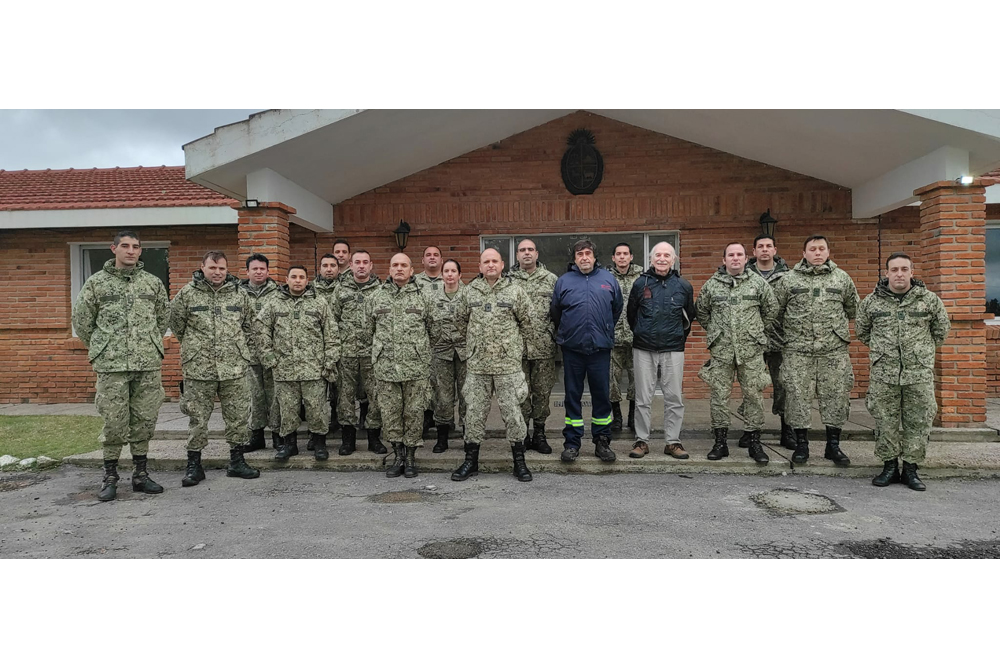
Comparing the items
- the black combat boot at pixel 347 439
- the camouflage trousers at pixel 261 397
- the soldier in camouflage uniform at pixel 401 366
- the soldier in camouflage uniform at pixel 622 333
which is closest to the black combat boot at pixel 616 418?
the soldier in camouflage uniform at pixel 622 333

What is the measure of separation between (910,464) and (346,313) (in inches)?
196

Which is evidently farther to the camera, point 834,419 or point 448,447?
point 448,447

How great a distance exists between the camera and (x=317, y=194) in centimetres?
804

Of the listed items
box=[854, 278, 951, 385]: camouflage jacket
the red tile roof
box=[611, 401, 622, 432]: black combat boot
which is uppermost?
the red tile roof

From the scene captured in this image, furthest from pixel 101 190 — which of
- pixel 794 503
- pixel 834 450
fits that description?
pixel 834 450

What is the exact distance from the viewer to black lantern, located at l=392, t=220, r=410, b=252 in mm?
8445

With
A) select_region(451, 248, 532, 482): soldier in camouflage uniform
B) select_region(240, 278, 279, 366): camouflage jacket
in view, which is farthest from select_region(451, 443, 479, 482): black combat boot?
select_region(240, 278, 279, 366): camouflage jacket

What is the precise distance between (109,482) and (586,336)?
3981mm

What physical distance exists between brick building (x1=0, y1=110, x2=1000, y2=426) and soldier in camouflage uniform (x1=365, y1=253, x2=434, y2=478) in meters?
2.15

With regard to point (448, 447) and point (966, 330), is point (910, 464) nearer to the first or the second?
point (966, 330)

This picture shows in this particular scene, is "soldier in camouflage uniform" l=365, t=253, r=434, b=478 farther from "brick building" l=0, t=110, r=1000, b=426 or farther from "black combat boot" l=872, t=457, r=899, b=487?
"black combat boot" l=872, t=457, r=899, b=487

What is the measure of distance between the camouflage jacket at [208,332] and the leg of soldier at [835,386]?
5011mm

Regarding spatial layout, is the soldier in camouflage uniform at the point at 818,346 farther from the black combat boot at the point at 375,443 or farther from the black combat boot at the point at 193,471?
the black combat boot at the point at 193,471
